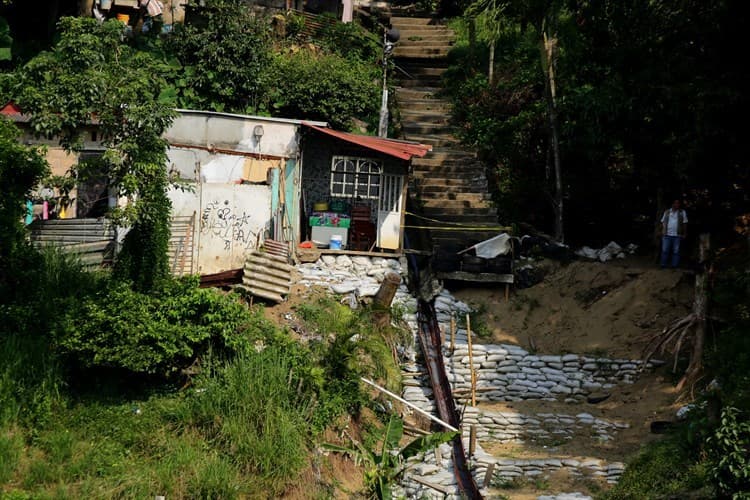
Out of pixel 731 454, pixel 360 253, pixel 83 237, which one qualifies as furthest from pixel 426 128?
pixel 731 454

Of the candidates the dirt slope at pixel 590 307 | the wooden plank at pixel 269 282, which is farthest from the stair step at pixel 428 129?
the wooden plank at pixel 269 282

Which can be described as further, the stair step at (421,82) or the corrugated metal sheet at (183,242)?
the stair step at (421,82)

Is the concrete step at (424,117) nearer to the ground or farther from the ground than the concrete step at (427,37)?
nearer to the ground

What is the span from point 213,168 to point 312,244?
2612 millimetres

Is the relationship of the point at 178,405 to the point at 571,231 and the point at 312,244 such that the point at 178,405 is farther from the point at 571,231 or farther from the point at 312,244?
the point at 571,231

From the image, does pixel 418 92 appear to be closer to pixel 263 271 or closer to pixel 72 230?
pixel 263 271

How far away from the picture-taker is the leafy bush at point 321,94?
1107 inches

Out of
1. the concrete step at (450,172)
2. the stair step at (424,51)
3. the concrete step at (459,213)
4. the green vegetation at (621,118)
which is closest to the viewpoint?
the green vegetation at (621,118)

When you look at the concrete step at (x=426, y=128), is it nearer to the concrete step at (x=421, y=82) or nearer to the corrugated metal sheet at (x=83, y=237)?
the concrete step at (x=421, y=82)

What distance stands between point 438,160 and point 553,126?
11.4ft

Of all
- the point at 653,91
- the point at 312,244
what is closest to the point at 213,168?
the point at 312,244

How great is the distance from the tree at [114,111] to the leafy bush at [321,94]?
1032 centimetres

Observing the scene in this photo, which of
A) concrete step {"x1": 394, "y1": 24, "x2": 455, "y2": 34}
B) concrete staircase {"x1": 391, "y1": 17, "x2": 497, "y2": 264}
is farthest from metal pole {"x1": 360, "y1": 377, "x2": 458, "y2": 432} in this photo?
concrete step {"x1": 394, "y1": 24, "x2": 455, "y2": 34}

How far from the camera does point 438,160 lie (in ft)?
90.2
